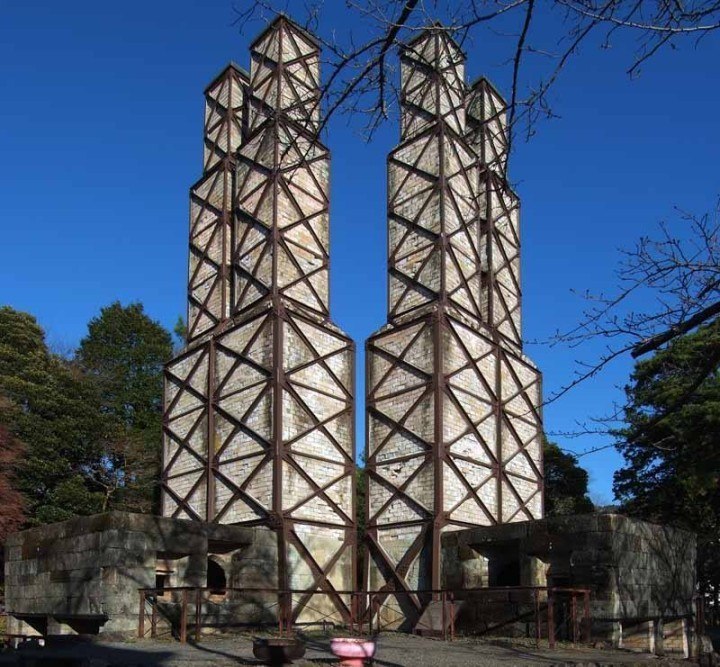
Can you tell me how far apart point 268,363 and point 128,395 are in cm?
2035

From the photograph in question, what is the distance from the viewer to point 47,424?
1339 inches

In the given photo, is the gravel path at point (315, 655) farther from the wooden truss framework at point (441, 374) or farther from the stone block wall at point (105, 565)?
the wooden truss framework at point (441, 374)

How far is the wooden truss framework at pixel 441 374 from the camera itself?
72.0 feet

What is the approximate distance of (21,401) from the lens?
35.1 metres

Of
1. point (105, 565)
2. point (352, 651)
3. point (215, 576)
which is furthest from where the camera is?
point (215, 576)

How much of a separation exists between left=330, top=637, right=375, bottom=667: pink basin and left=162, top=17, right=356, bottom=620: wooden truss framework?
9.78m

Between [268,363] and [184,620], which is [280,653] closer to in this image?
[184,620]

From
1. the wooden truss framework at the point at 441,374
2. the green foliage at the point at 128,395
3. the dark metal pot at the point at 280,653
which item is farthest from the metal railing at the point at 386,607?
the green foliage at the point at 128,395

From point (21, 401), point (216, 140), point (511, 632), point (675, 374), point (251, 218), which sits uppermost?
point (216, 140)

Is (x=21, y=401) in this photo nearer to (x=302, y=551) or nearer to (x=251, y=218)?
(x=251, y=218)

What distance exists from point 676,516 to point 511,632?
17152mm

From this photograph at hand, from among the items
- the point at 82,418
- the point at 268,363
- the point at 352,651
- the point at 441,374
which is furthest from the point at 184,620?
the point at 82,418

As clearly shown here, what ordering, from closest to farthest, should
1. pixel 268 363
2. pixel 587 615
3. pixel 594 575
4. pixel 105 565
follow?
pixel 587 615
pixel 594 575
pixel 105 565
pixel 268 363

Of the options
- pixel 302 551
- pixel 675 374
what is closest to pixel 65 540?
pixel 302 551
